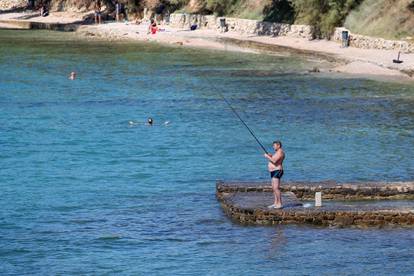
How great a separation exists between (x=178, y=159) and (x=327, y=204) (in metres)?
11.2

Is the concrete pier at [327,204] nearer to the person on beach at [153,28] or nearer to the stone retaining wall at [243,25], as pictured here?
the stone retaining wall at [243,25]

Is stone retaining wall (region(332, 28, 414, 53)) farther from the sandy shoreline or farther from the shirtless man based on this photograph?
the shirtless man

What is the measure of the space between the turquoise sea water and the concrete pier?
40 centimetres

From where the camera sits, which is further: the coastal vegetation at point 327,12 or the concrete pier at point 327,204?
the coastal vegetation at point 327,12

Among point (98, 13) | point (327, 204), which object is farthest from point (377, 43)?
point (98, 13)

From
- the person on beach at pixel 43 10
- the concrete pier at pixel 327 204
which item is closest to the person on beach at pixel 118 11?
the person on beach at pixel 43 10

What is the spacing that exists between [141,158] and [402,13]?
3705 centimetres

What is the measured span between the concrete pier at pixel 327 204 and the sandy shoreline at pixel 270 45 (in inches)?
1238

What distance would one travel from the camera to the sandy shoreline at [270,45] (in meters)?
68.6

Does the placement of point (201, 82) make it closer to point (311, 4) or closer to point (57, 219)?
point (311, 4)

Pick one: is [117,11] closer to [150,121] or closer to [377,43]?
[377,43]

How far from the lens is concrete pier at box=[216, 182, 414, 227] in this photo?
30.3m

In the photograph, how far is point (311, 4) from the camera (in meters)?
86.4

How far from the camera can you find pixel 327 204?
32500 mm
